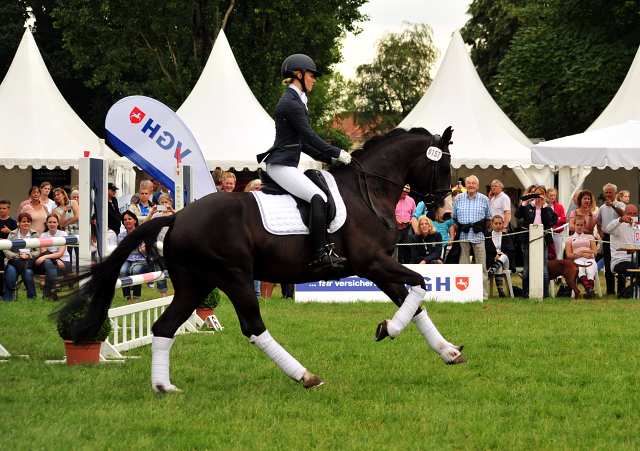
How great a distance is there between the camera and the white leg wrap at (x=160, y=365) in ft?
21.1

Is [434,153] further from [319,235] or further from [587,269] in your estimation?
[587,269]

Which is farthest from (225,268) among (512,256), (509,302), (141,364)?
(512,256)

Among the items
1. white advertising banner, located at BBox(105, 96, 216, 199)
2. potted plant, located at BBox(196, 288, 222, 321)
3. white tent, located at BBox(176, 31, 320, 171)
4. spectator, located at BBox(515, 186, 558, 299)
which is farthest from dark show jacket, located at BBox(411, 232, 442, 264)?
white tent, located at BBox(176, 31, 320, 171)

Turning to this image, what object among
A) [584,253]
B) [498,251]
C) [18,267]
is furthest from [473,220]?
[18,267]

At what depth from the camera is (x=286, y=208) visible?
6.67 m

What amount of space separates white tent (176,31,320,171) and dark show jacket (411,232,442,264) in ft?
19.9

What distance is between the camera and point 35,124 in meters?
22.4

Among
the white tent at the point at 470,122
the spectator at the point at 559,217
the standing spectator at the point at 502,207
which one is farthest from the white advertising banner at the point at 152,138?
the white tent at the point at 470,122

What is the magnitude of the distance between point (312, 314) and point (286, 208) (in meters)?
5.33

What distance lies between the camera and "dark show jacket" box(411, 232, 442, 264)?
1470 centimetres

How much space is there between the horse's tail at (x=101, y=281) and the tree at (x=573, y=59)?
83.7 ft

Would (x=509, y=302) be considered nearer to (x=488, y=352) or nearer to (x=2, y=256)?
(x=488, y=352)

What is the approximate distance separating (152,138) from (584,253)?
323 inches

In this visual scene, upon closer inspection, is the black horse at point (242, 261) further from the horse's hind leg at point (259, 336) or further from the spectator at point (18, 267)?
the spectator at point (18, 267)
